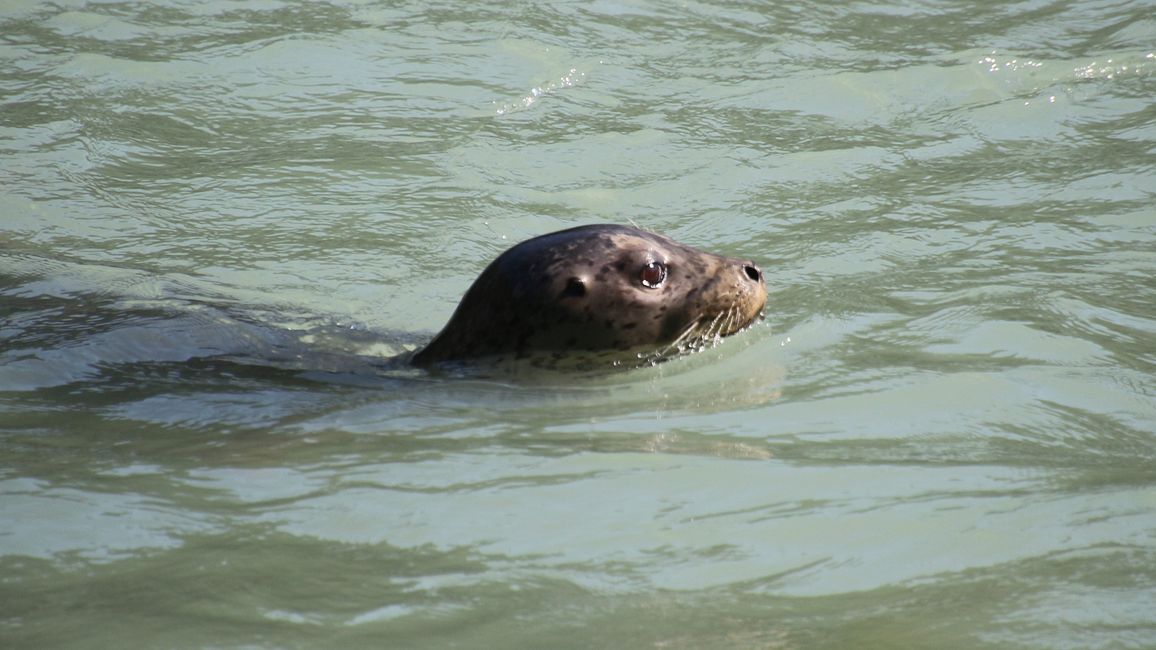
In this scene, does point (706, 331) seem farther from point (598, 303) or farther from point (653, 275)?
point (598, 303)

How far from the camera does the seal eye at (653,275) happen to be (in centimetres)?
511

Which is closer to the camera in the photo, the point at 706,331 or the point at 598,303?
the point at 598,303

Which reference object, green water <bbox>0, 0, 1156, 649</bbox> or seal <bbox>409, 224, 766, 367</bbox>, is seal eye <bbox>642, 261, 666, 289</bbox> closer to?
seal <bbox>409, 224, 766, 367</bbox>

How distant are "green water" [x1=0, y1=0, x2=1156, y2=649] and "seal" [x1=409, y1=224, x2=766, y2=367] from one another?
7.0 inches

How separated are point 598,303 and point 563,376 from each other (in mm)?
305

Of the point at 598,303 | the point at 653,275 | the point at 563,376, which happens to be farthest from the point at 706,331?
the point at 563,376

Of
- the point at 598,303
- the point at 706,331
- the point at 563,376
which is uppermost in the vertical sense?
the point at 598,303

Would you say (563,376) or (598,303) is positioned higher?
(598,303)

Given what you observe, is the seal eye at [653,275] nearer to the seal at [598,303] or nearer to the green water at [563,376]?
the seal at [598,303]

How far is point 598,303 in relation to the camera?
5.03 m

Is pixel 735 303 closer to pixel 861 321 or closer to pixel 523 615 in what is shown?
pixel 861 321

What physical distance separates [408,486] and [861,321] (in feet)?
7.65

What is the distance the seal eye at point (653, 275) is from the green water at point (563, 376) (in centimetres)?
35

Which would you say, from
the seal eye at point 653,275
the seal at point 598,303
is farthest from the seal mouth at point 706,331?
the seal eye at point 653,275
